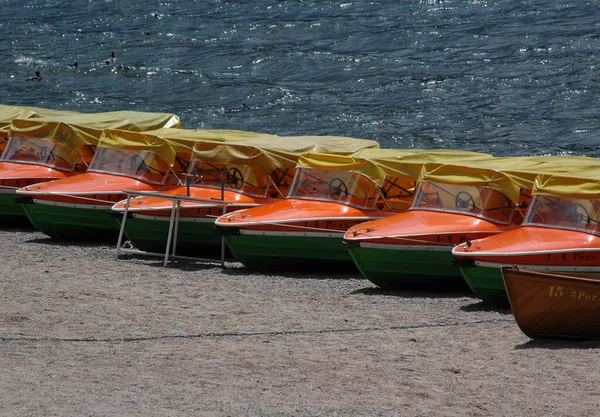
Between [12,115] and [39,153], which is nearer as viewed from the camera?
[39,153]

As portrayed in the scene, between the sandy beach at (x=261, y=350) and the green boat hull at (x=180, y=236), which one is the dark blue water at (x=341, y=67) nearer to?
the green boat hull at (x=180, y=236)

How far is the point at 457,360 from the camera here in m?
14.9

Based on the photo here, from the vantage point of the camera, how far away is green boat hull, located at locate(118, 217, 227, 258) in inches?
871

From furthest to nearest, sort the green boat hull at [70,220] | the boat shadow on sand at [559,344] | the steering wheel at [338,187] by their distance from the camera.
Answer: the green boat hull at [70,220], the steering wheel at [338,187], the boat shadow on sand at [559,344]

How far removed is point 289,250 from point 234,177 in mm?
2593

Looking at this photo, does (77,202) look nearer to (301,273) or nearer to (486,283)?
(301,273)

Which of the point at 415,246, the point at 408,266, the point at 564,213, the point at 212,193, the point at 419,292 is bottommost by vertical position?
the point at 419,292

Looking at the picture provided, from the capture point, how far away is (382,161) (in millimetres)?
21078

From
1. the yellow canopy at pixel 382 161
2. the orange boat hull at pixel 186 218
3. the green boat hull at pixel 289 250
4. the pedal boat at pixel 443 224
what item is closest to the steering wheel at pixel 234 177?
the orange boat hull at pixel 186 218

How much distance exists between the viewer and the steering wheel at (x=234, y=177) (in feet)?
74.1

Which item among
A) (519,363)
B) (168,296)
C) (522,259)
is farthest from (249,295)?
(519,363)

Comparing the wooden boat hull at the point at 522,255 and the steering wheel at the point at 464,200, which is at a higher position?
the steering wheel at the point at 464,200

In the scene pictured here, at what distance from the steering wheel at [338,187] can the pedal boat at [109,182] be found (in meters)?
3.19

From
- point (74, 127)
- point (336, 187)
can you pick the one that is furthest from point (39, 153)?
point (336, 187)
